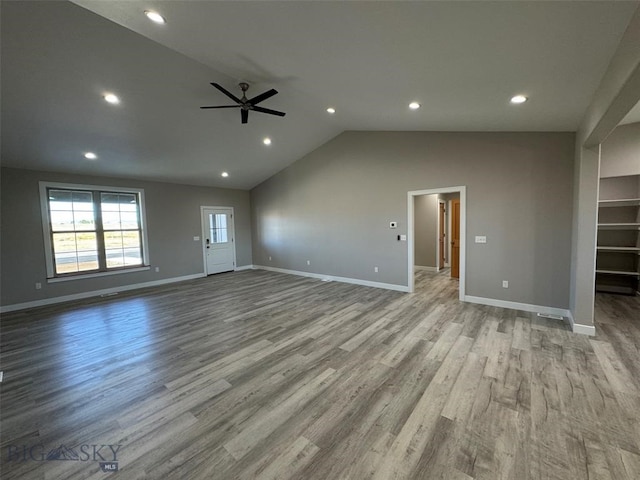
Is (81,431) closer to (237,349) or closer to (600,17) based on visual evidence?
(237,349)

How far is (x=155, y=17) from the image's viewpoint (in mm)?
2178

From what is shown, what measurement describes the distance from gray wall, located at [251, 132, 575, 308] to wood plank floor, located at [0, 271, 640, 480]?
0.89m

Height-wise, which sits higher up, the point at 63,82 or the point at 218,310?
the point at 63,82

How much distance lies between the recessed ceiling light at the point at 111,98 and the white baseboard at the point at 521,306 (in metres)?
6.28

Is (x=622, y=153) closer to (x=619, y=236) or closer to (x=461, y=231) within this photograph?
(x=619, y=236)

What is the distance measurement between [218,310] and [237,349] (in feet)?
5.48

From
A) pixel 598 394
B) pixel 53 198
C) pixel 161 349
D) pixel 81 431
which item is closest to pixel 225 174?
pixel 53 198

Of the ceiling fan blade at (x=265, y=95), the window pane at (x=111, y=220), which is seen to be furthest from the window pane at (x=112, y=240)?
the ceiling fan blade at (x=265, y=95)

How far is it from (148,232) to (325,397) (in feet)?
20.9

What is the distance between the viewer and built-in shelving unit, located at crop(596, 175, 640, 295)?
485 cm

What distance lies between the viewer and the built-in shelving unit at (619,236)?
485 cm

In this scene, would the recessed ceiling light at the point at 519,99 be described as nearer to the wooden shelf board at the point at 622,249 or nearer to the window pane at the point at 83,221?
the wooden shelf board at the point at 622,249

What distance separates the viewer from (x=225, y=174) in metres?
7.14

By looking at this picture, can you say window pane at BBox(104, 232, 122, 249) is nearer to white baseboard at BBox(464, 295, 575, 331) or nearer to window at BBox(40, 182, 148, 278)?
window at BBox(40, 182, 148, 278)
